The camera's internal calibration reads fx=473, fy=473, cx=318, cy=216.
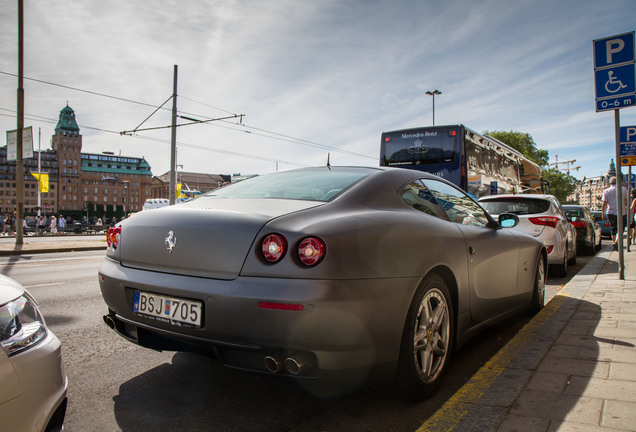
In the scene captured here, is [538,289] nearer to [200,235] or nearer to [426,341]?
[426,341]

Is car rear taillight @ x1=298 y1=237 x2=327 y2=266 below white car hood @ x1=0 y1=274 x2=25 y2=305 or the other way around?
the other way around

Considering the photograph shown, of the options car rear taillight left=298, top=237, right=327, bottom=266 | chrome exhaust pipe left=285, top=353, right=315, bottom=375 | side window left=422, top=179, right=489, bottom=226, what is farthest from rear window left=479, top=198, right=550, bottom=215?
chrome exhaust pipe left=285, top=353, right=315, bottom=375

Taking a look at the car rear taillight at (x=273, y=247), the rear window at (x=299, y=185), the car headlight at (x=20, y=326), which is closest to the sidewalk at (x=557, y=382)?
the car rear taillight at (x=273, y=247)

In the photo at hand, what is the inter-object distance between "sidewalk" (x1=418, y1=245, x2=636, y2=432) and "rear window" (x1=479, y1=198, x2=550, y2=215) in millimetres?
3402

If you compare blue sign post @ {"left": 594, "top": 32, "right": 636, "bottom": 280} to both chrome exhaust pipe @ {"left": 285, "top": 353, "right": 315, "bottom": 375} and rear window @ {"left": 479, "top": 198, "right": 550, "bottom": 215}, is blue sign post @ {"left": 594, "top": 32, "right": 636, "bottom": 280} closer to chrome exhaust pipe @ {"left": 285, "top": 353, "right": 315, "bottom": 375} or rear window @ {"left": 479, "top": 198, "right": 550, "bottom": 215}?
rear window @ {"left": 479, "top": 198, "right": 550, "bottom": 215}

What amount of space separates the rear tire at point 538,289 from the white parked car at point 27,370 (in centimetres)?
414

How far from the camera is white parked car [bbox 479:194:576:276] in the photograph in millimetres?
7457

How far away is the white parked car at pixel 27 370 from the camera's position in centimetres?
148

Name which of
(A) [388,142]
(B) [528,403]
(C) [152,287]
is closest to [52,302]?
(C) [152,287]

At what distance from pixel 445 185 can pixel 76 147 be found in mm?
152927

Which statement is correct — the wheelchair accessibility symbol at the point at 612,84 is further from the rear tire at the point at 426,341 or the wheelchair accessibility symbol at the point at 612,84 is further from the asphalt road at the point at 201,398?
the rear tire at the point at 426,341

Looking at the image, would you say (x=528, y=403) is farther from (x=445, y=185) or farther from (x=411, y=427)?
(x=445, y=185)

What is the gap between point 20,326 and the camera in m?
1.65

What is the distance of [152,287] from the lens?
2.48m
